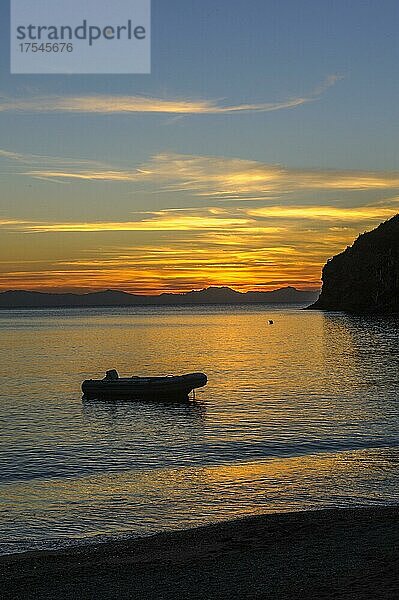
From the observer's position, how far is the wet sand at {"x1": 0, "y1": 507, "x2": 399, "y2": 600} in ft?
42.2

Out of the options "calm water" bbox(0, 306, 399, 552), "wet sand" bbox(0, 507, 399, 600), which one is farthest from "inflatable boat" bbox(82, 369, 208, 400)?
"wet sand" bbox(0, 507, 399, 600)

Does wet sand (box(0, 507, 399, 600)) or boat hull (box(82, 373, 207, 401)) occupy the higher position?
wet sand (box(0, 507, 399, 600))

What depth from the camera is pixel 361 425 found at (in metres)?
40.4

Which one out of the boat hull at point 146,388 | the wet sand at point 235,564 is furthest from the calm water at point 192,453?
the wet sand at point 235,564

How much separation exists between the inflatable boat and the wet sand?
3765 centimetres

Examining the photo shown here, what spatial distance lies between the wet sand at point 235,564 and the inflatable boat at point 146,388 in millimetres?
37655

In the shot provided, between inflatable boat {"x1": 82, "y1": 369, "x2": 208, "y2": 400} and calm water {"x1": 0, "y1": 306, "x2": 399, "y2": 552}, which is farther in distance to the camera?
inflatable boat {"x1": 82, "y1": 369, "x2": 208, "y2": 400}

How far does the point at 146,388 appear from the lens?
56.2 meters

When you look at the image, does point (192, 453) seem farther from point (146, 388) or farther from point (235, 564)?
point (146, 388)

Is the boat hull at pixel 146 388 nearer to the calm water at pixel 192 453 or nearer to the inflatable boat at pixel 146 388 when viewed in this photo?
the inflatable boat at pixel 146 388

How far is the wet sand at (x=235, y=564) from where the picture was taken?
12.9 metres

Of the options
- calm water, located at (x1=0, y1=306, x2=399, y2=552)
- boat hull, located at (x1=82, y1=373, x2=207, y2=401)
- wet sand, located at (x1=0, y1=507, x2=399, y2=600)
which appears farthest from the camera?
boat hull, located at (x1=82, y1=373, x2=207, y2=401)

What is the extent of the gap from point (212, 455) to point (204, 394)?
26.3 m

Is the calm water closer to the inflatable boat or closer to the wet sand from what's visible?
the inflatable boat
